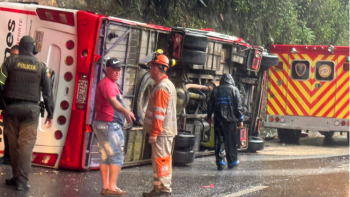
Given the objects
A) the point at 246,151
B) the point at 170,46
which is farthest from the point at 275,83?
the point at 170,46

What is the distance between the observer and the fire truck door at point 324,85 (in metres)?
16.7

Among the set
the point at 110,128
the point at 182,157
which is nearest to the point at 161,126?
the point at 110,128

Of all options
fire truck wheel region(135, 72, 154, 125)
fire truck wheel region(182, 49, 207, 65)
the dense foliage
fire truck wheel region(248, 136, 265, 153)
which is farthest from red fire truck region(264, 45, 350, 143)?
fire truck wheel region(135, 72, 154, 125)

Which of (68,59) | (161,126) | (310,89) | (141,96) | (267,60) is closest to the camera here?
(161,126)

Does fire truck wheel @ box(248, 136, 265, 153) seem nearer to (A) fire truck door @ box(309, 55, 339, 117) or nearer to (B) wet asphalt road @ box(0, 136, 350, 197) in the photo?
(B) wet asphalt road @ box(0, 136, 350, 197)

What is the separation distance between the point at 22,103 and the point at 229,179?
3.68m

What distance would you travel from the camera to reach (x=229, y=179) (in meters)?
10.0

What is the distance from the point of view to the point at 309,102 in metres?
16.9

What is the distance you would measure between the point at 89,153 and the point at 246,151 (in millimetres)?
5949

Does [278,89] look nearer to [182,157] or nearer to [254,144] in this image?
[254,144]

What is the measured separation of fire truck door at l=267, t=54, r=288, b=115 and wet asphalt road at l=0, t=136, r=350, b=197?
369 centimetres

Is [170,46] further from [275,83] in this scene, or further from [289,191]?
[275,83]

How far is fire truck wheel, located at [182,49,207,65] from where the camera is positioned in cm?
1127

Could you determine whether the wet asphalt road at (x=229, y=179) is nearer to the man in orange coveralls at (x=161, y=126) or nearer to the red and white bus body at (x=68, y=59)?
the red and white bus body at (x=68, y=59)
